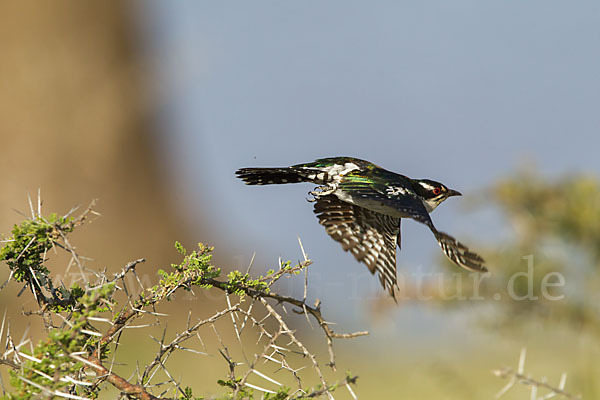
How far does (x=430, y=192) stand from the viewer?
17.7 feet

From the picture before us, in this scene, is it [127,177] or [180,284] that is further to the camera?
[127,177]

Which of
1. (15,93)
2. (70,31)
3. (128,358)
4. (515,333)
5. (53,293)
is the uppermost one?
(70,31)

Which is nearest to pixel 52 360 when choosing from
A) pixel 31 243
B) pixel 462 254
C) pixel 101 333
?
pixel 101 333

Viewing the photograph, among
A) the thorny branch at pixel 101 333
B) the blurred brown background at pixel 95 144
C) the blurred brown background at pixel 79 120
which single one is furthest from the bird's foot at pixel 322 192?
the blurred brown background at pixel 79 120

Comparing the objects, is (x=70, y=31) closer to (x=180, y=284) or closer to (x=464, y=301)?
(x=464, y=301)

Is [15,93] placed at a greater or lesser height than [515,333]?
greater

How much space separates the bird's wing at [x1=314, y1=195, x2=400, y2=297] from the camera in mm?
4434

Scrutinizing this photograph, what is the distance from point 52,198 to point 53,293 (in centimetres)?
1249

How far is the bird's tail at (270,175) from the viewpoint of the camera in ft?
16.3

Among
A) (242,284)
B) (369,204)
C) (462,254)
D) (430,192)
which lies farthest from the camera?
(430,192)

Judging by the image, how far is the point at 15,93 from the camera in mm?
14945

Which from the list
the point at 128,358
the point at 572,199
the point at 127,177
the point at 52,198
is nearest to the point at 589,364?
the point at 572,199

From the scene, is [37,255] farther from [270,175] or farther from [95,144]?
[95,144]

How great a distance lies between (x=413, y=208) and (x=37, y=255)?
234 cm
